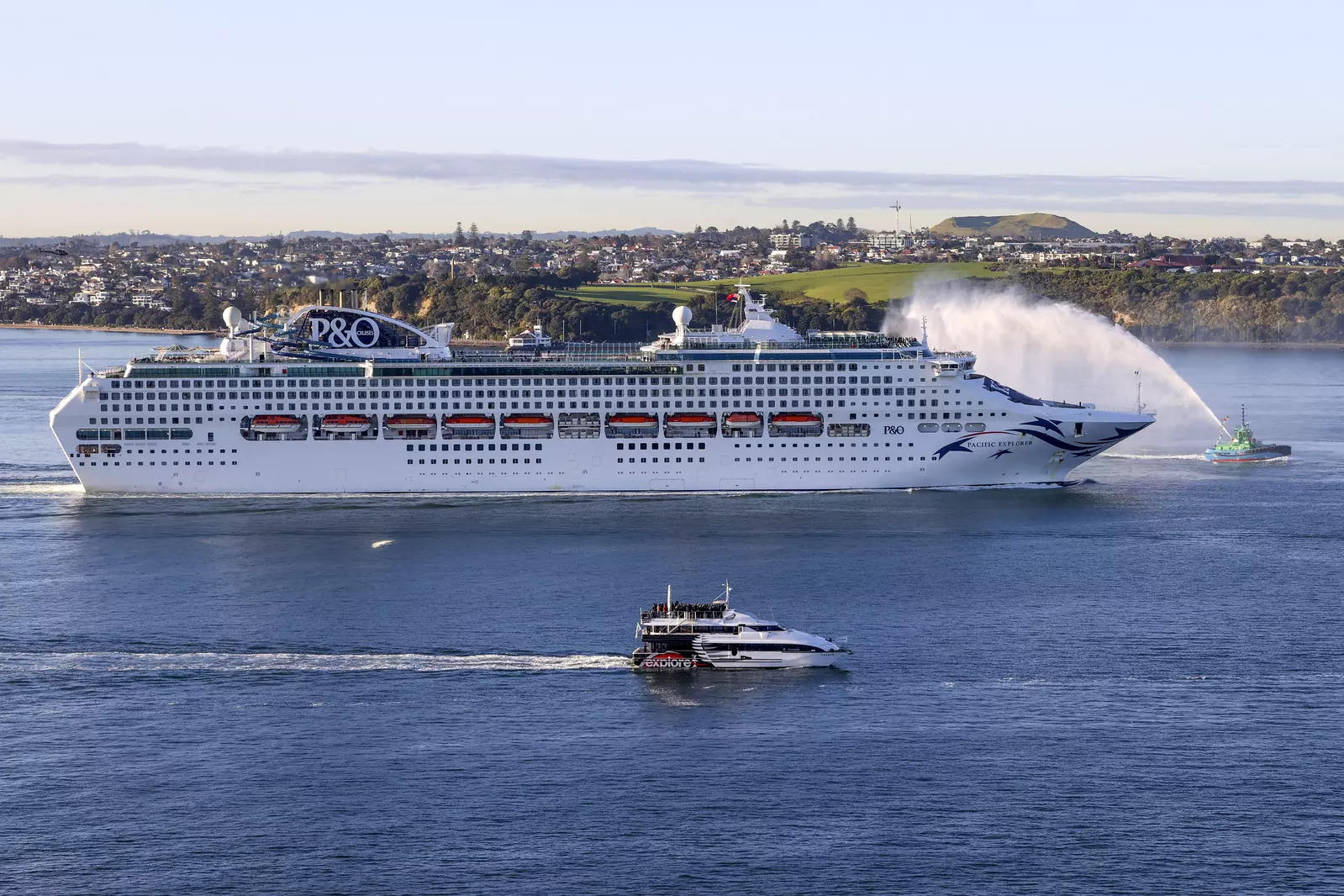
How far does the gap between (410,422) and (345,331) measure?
19.8 feet

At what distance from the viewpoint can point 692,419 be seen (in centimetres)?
6712

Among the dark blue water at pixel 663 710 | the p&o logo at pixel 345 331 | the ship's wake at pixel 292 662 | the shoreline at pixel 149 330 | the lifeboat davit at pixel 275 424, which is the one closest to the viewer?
the dark blue water at pixel 663 710

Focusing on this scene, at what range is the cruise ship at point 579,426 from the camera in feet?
218

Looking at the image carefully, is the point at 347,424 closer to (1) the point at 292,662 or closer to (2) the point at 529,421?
(2) the point at 529,421

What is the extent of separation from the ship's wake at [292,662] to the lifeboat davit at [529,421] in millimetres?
26136

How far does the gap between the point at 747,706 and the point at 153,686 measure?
1331cm

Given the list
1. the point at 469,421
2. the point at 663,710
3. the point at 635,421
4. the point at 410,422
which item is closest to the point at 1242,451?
the point at 635,421

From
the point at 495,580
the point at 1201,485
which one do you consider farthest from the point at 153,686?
the point at 1201,485

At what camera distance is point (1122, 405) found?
9394cm

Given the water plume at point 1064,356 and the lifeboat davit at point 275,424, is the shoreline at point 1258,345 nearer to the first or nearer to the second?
the water plume at point 1064,356

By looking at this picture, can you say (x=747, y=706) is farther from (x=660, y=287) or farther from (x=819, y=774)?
(x=660, y=287)

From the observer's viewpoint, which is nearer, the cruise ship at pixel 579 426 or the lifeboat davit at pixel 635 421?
the cruise ship at pixel 579 426

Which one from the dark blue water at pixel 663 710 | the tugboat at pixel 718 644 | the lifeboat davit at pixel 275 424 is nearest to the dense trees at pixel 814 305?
the lifeboat davit at pixel 275 424

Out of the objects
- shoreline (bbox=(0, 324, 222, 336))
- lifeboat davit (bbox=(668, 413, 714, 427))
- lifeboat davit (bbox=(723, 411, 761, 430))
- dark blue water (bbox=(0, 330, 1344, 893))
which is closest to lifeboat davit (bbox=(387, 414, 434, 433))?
dark blue water (bbox=(0, 330, 1344, 893))
